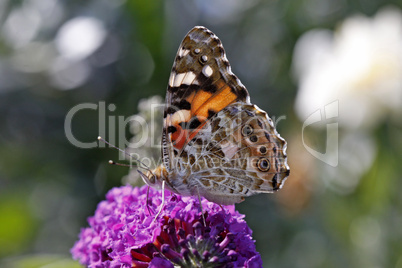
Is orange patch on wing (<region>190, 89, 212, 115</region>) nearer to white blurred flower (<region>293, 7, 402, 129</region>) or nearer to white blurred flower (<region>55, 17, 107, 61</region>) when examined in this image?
white blurred flower (<region>293, 7, 402, 129</region>)

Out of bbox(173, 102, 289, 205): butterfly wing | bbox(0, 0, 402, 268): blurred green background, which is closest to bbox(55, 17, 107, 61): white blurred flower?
bbox(0, 0, 402, 268): blurred green background

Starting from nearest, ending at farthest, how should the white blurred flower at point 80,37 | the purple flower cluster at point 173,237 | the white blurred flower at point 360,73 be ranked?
the purple flower cluster at point 173,237 → the white blurred flower at point 360,73 → the white blurred flower at point 80,37

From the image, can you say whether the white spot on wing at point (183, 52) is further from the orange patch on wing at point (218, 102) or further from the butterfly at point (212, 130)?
the orange patch on wing at point (218, 102)

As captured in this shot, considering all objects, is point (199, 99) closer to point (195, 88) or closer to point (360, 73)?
point (195, 88)

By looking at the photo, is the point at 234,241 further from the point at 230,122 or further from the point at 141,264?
the point at 230,122

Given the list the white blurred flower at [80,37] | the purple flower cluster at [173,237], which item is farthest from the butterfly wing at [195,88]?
the white blurred flower at [80,37]

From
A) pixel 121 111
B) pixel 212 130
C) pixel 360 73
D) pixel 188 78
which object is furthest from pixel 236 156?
pixel 121 111
